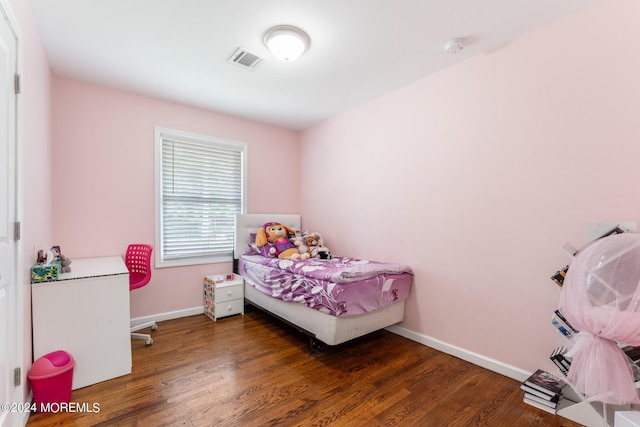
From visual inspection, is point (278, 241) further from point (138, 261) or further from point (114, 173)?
point (114, 173)

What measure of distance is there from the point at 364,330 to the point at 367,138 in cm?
205

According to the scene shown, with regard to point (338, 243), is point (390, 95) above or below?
above

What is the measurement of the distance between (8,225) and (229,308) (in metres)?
2.23

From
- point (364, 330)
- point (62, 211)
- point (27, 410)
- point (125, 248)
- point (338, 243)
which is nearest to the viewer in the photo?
point (27, 410)

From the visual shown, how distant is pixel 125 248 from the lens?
300cm

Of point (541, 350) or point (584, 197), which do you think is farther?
point (541, 350)

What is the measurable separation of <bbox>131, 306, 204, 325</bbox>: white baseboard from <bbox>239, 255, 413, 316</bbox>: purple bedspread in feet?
3.27

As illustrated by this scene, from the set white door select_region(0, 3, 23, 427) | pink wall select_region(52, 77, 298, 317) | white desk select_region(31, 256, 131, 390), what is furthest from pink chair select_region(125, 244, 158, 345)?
white door select_region(0, 3, 23, 427)

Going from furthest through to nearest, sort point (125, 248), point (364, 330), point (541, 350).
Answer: point (125, 248) → point (364, 330) → point (541, 350)

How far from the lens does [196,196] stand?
3.51 meters

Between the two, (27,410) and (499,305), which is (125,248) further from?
(499,305)

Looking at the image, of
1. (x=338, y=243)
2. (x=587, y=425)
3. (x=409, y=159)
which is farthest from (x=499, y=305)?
(x=338, y=243)

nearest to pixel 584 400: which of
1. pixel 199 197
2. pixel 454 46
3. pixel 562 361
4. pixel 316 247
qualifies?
pixel 562 361

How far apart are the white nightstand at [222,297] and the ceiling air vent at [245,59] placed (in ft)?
7.55
